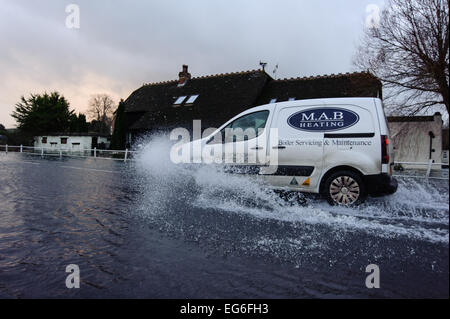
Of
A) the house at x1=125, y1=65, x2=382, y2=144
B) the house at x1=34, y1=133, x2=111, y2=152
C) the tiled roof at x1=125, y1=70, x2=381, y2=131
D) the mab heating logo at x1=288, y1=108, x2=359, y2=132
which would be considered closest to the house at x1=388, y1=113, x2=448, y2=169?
the house at x1=125, y1=65, x2=382, y2=144

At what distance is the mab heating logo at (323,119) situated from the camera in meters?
5.93

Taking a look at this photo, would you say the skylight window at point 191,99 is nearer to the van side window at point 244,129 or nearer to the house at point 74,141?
the house at point 74,141

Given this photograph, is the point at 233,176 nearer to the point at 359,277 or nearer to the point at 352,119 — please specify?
the point at 352,119

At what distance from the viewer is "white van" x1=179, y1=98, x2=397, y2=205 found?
222 inches

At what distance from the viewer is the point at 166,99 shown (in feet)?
100

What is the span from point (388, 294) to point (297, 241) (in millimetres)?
1475

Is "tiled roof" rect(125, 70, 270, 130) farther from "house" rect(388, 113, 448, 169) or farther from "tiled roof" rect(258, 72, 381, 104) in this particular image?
"house" rect(388, 113, 448, 169)

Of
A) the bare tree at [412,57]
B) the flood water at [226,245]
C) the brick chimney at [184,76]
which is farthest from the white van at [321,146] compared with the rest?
the brick chimney at [184,76]

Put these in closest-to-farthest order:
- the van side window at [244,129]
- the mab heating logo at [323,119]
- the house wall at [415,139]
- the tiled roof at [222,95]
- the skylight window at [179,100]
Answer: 1. the mab heating logo at [323,119]
2. the van side window at [244,129]
3. the house wall at [415,139]
4. the tiled roof at [222,95]
5. the skylight window at [179,100]

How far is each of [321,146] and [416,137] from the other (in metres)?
17.0

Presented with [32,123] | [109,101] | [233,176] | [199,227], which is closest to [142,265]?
[199,227]

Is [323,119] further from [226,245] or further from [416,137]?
[416,137]

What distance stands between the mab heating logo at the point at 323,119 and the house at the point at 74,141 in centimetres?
3861

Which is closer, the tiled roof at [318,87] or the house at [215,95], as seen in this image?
the tiled roof at [318,87]
